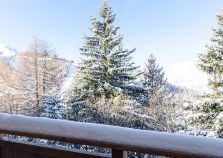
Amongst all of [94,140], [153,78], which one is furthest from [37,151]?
[153,78]

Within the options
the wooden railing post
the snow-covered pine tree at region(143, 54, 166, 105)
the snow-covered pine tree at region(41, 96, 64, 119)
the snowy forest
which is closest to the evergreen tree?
the snowy forest

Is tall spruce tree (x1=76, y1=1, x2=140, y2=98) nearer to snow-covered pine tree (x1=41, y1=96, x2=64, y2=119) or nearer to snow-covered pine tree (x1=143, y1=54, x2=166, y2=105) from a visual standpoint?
snow-covered pine tree (x1=143, y1=54, x2=166, y2=105)

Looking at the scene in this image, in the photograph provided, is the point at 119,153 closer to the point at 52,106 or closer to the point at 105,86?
the point at 105,86

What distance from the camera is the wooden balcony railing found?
800 millimetres

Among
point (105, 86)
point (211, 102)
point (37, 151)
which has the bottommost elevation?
point (37, 151)

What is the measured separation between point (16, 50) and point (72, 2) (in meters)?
6.49

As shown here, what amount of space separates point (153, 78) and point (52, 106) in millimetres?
5168

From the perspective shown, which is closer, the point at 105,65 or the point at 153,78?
the point at 105,65

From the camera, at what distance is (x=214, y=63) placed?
545 inches

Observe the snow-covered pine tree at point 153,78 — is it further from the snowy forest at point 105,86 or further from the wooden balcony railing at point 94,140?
the wooden balcony railing at point 94,140

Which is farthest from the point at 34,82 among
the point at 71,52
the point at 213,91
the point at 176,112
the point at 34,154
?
the point at 34,154

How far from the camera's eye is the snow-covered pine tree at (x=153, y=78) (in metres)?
17.9

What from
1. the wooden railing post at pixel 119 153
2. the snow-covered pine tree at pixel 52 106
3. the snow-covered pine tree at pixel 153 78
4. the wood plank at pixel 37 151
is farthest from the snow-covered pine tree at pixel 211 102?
the wooden railing post at pixel 119 153

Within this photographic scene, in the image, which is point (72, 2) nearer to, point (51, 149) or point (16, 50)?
point (16, 50)
